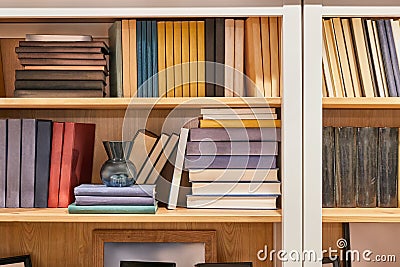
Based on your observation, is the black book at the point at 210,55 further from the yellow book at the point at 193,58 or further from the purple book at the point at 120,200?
the purple book at the point at 120,200

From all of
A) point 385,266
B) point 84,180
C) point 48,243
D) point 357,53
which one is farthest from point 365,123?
point 48,243

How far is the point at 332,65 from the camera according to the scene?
1.66 m

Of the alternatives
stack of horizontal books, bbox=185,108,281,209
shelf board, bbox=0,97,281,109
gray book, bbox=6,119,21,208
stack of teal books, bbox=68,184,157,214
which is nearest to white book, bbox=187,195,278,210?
stack of horizontal books, bbox=185,108,281,209

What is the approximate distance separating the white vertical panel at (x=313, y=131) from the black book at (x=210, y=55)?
26 cm

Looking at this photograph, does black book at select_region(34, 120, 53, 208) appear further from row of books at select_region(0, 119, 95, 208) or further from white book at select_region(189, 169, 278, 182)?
white book at select_region(189, 169, 278, 182)

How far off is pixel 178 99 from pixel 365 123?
0.62m

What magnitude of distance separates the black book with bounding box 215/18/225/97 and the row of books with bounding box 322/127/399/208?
308mm

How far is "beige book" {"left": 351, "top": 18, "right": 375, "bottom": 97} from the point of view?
1.66 meters

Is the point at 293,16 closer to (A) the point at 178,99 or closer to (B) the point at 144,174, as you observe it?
(A) the point at 178,99

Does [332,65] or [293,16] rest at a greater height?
[293,16]

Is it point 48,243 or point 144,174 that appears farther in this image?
point 48,243

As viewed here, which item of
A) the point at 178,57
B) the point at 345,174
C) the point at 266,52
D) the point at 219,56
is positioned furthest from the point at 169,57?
the point at 345,174

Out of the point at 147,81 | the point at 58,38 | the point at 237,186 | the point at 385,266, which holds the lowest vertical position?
the point at 385,266

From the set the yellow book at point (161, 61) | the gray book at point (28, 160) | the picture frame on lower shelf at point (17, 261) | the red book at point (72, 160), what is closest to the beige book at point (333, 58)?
the yellow book at point (161, 61)
